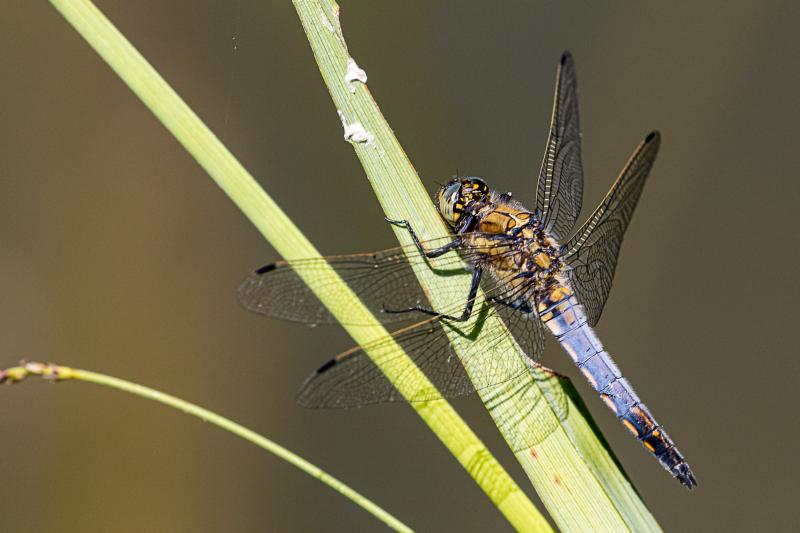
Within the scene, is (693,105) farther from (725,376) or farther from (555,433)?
(555,433)

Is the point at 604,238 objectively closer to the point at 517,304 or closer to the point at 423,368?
the point at 517,304

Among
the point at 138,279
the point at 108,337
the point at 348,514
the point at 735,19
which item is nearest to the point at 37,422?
the point at 108,337

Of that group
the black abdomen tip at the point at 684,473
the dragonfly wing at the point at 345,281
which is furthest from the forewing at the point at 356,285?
the black abdomen tip at the point at 684,473

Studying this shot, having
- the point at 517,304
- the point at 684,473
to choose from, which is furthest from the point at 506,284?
the point at 684,473

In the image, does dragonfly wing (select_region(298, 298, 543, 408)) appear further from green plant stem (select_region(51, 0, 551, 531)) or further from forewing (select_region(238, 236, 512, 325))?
green plant stem (select_region(51, 0, 551, 531))

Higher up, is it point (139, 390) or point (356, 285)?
point (356, 285)

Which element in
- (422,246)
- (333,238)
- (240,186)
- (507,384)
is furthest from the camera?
(333,238)
